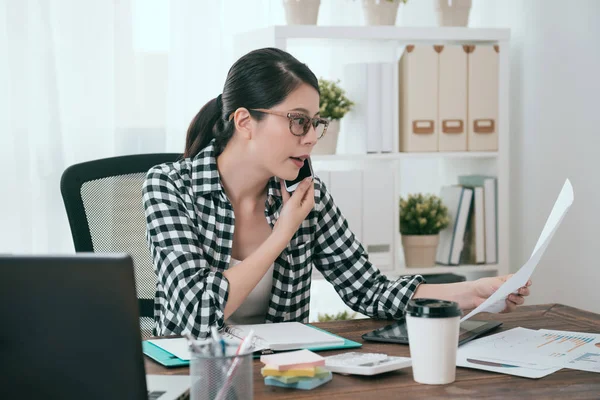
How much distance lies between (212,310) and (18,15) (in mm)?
1705

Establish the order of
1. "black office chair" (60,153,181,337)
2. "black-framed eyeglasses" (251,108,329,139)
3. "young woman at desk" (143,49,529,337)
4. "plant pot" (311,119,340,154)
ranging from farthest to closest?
"plant pot" (311,119,340,154), "black office chair" (60,153,181,337), "black-framed eyeglasses" (251,108,329,139), "young woman at desk" (143,49,529,337)

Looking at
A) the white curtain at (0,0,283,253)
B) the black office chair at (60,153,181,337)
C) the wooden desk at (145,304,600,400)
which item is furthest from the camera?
the white curtain at (0,0,283,253)

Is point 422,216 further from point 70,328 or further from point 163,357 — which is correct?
point 70,328

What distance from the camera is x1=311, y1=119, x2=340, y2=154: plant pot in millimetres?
2867

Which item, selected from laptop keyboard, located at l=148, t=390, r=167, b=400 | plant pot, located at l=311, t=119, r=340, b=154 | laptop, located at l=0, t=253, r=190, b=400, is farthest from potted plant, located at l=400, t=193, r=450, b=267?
laptop, located at l=0, t=253, r=190, b=400

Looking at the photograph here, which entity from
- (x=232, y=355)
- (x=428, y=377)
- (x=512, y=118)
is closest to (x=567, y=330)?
(x=428, y=377)

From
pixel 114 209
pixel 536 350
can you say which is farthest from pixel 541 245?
pixel 114 209

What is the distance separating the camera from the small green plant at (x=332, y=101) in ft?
9.25

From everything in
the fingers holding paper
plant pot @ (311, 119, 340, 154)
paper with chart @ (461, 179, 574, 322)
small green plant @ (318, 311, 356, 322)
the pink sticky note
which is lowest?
small green plant @ (318, 311, 356, 322)

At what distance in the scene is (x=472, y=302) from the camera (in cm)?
164

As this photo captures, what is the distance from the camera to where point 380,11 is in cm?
290

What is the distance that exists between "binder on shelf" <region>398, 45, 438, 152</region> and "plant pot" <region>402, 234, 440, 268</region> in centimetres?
34

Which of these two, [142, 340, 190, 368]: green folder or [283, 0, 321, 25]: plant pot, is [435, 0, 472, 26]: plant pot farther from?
[142, 340, 190, 368]: green folder

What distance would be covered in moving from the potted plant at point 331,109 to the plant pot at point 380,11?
27cm
